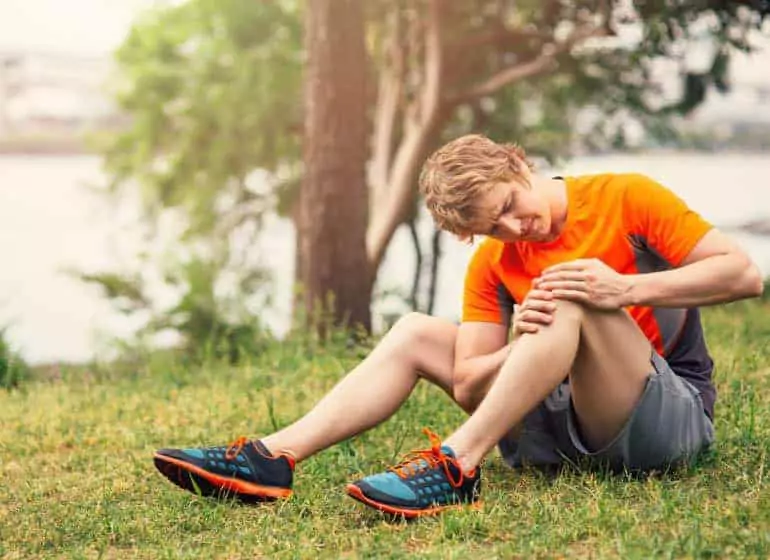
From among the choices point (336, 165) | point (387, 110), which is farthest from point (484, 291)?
point (387, 110)

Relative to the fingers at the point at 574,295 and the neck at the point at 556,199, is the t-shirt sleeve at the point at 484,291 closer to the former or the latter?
the neck at the point at 556,199

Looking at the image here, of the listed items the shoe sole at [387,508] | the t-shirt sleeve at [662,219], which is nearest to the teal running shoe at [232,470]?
the shoe sole at [387,508]

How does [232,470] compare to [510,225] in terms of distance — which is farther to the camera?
[232,470]

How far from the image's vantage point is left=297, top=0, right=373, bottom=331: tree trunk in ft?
25.2

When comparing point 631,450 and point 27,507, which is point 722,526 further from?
point 27,507

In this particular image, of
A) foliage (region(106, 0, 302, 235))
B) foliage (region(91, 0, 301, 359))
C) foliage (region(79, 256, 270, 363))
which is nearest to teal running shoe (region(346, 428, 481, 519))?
foliage (region(79, 256, 270, 363))

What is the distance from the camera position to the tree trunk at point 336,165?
25.2 ft

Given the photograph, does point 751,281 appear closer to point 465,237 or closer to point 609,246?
point 609,246

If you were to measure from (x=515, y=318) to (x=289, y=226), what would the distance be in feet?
37.3

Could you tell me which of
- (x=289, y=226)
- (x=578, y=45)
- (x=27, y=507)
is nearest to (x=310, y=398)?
(x=27, y=507)

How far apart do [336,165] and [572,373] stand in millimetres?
4795

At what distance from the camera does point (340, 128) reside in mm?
7848

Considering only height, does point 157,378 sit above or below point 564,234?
below

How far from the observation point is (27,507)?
3.56 m
